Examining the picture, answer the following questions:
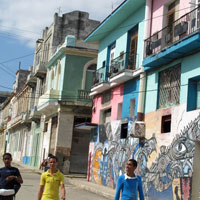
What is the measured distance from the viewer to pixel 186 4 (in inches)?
546

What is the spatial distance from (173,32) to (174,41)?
50 cm

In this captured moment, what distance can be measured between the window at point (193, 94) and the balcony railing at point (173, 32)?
5.09 ft

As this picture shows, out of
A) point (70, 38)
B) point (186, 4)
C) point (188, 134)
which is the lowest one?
point (188, 134)

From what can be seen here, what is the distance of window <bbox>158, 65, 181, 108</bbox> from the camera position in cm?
1399

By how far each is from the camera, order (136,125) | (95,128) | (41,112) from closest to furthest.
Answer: (136,125)
(95,128)
(41,112)

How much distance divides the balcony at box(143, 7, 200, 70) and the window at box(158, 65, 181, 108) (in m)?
0.41

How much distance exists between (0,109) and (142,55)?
6228 cm

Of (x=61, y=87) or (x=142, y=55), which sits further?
(x=61, y=87)

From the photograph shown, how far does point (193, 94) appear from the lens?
13086 mm

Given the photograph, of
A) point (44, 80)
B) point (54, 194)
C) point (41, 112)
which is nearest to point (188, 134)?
point (54, 194)

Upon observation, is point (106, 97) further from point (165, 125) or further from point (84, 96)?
point (165, 125)

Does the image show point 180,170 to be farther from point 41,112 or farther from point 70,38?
point 41,112

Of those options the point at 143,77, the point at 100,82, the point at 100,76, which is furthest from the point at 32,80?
the point at 143,77

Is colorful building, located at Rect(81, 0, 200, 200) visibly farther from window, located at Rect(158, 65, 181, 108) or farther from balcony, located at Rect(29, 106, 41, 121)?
balcony, located at Rect(29, 106, 41, 121)
